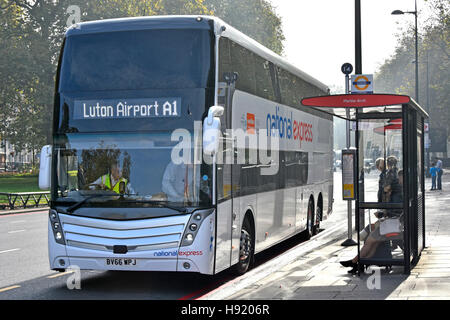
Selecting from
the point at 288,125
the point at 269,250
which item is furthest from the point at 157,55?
the point at 269,250

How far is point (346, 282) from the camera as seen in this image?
10188 mm

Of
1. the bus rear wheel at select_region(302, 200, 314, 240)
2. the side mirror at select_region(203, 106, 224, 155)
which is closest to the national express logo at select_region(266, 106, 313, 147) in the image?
the bus rear wheel at select_region(302, 200, 314, 240)

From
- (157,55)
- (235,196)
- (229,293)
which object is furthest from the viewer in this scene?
(235,196)

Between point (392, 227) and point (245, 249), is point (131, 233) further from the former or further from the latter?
point (392, 227)

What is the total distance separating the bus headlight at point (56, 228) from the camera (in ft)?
33.7

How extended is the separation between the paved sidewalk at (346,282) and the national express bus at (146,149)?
2.93 ft

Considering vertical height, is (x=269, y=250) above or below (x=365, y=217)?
below

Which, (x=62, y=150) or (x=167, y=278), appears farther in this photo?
(x=167, y=278)

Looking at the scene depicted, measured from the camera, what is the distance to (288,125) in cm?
1507

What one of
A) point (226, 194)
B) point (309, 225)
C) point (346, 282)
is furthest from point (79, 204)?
point (309, 225)

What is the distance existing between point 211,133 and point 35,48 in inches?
1558

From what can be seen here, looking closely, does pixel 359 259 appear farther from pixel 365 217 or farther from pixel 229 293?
pixel 229 293

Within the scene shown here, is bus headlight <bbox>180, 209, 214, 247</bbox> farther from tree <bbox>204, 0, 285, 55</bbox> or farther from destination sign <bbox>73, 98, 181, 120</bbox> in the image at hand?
tree <bbox>204, 0, 285, 55</bbox>
